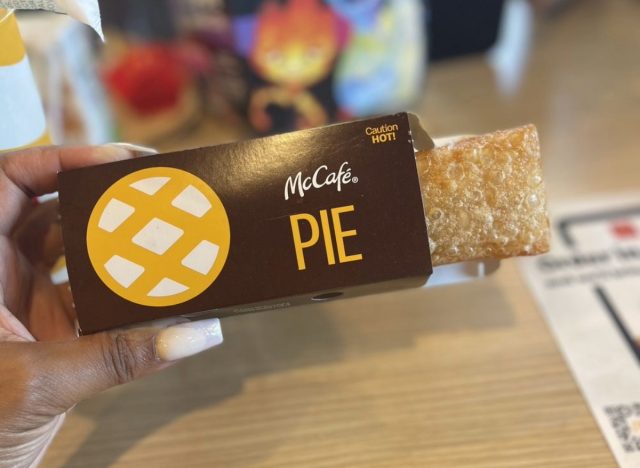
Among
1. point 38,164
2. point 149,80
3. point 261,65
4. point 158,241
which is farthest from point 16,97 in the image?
point 149,80

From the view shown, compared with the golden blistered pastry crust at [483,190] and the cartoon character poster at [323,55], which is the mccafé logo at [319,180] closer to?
the golden blistered pastry crust at [483,190]

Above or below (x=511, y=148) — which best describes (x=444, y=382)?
below

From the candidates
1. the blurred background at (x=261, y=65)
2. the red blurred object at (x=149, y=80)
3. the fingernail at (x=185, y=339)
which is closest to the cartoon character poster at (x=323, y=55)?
the blurred background at (x=261, y=65)

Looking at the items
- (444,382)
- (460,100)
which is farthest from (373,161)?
(460,100)

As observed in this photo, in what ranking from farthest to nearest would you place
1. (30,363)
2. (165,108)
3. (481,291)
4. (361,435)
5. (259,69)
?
(165,108)
(259,69)
(481,291)
(361,435)
(30,363)

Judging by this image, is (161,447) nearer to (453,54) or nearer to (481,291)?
(481,291)

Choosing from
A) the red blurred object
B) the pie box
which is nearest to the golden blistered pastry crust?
the pie box
